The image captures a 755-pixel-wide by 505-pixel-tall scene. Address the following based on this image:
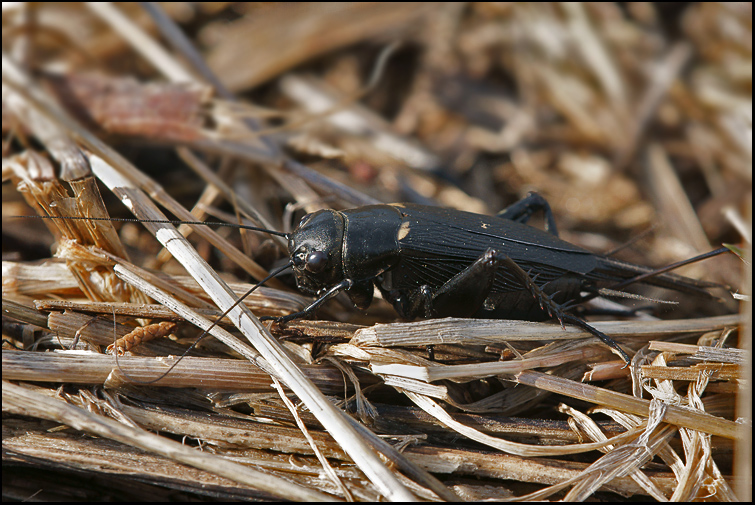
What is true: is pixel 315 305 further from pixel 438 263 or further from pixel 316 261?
pixel 438 263

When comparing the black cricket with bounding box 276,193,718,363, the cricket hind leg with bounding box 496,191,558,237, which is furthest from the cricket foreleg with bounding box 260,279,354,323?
the cricket hind leg with bounding box 496,191,558,237

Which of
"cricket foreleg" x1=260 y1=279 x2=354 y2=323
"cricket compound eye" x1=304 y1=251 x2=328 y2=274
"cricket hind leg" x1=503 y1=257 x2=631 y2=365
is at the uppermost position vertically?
"cricket compound eye" x1=304 y1=251 x2=328 y2=274

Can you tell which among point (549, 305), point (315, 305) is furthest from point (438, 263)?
point (315, 305)

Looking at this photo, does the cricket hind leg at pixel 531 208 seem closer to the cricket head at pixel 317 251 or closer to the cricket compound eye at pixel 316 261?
the cricket head at pixel 317 251

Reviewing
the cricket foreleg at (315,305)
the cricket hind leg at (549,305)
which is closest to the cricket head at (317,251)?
the cricket foreleg at (315,305)

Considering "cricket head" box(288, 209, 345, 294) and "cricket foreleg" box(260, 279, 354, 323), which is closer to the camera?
"cricket foreleg" box(260, 279, 354, 323)

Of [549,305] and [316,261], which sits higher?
[316,261]

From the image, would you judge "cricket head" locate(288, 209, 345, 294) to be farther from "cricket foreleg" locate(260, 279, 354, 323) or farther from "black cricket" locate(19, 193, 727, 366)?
"cricket foreleg" locate(260, 279, 354, 323)
